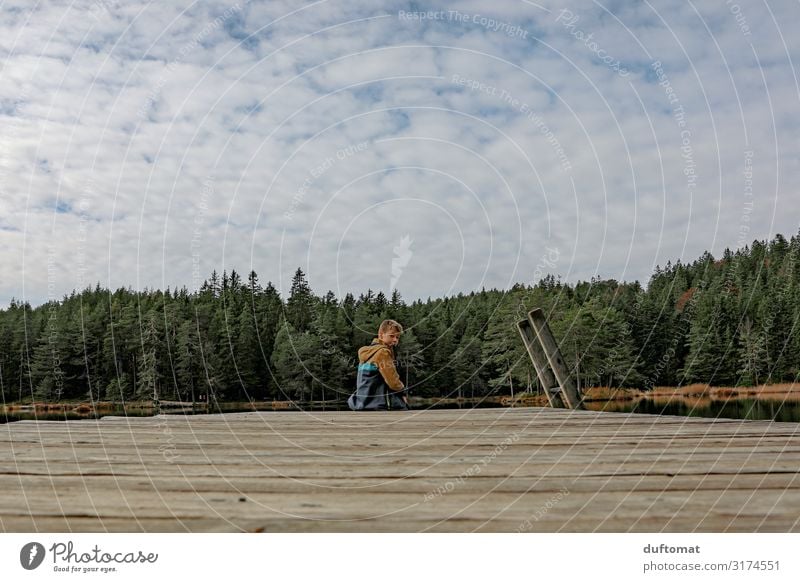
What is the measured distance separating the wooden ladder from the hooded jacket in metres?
1.86

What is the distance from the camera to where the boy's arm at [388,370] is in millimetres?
7766

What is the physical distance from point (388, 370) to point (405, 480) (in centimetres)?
511

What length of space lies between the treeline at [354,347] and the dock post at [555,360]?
4727 centimetres

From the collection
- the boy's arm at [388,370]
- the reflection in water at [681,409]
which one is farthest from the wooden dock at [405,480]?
the reflection in water at [681,409]

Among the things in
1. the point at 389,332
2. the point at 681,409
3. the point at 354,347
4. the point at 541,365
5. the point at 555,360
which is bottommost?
the point at 681,409

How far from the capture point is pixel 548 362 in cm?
778

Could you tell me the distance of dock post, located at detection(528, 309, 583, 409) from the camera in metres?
7.30

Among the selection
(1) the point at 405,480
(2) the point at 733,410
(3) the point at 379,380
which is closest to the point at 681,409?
(2) the point at 733,410

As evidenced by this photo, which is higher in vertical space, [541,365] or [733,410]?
[541,365]

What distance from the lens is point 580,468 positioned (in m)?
2.96

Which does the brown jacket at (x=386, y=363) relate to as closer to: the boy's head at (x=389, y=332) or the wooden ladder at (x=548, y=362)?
the boy's head at (x=389, y=332)
